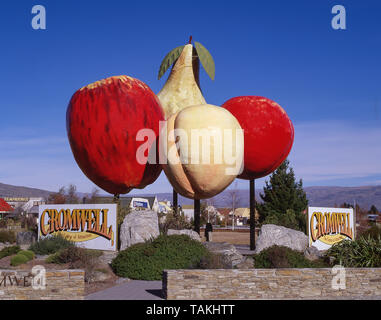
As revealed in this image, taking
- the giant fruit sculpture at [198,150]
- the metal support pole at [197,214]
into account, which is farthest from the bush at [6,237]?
the giant fruit sculpture at [198,150]

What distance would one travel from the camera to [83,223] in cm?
2120

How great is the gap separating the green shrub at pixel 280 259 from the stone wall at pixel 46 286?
214 inches

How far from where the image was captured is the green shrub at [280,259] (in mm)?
13453

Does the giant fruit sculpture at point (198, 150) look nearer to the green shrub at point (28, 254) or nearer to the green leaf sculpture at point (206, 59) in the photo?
the green leaf sculpture at point (206, 59)

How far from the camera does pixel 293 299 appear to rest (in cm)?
1163

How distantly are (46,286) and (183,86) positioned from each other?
5.73m

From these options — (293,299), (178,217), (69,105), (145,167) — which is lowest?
(293,299)

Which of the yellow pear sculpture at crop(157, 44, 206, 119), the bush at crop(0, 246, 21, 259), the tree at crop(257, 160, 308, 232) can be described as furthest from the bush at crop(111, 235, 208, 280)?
the tree at crop(257, 160, 308, 232)

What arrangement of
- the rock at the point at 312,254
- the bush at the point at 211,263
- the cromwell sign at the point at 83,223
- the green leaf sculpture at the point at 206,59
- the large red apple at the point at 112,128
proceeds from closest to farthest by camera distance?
the large red apple at the point at 112,128, the green leaf sculpture at the point at 206,59, the bush at the point at 211,263, the rock at the point at 312,254, the cromwell sign at the point at 83,223

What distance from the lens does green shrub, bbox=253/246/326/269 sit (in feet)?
44.1

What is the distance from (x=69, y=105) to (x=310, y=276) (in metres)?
7.33
